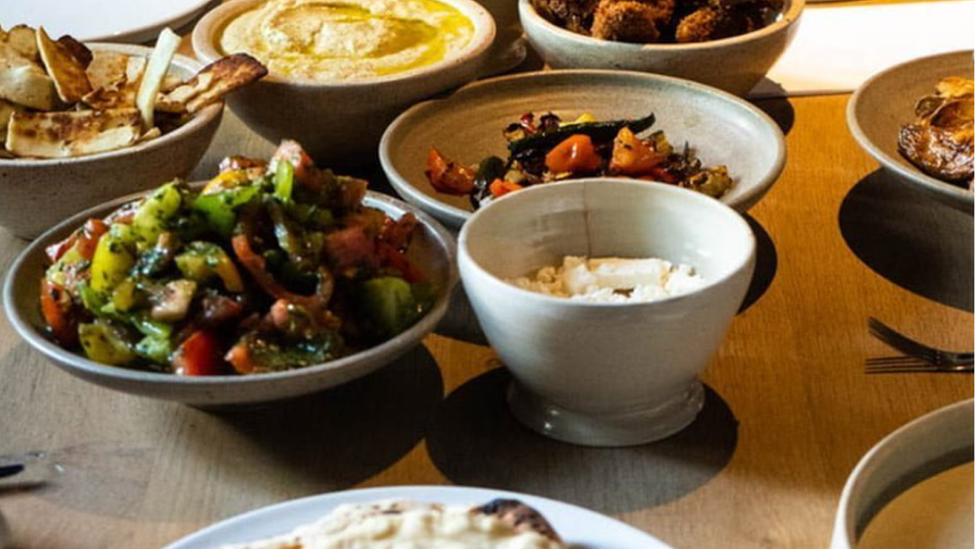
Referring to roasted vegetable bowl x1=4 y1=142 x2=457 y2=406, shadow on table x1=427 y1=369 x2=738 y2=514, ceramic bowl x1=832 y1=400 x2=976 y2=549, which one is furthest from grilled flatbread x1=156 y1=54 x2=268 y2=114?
ceramic bowl x1=832 y1=400 x2=976 y2=549

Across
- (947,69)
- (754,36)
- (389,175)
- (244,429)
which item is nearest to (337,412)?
(244,429)

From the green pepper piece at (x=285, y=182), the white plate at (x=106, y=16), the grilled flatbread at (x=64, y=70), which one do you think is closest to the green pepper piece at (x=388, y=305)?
the green pepper piece at (x=285, y=182)

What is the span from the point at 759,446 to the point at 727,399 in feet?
0.23

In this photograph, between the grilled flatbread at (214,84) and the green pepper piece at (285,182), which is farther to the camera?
the grilled flatbread at (214,84)

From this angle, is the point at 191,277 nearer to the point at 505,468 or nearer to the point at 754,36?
the point at 505,468

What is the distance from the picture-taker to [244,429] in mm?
1097

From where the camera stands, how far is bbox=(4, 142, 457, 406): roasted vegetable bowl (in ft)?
3.25

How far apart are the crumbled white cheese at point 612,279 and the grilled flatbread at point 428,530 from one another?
30cm

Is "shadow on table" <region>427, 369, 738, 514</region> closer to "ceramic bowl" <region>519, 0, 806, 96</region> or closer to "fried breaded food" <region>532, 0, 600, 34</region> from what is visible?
"ceramic bowl" <region>519, 0, 806, 96</region>

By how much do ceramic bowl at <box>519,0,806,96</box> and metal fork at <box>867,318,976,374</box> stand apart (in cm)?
51

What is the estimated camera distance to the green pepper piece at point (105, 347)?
1026 mm

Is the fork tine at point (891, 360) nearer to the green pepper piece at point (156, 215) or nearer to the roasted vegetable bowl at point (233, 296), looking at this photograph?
the roasted vegetable bowl at point (233, 296)

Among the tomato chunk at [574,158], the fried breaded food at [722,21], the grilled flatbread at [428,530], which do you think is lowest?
the tomato chunk at [574,158]

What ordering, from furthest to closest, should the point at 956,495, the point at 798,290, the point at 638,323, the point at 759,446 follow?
the point at 798,290 < the point at 759,446 < the point at 638,323 < the point at 956,495
